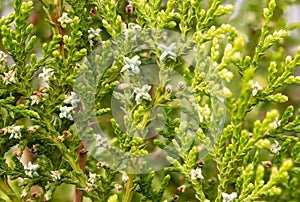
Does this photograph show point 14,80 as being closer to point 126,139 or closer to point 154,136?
point 126,139

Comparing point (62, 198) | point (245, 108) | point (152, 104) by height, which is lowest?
point (62, 198)

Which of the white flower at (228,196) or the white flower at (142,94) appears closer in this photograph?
the white flower at (228,196)

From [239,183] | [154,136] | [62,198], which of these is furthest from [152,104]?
[62,198]

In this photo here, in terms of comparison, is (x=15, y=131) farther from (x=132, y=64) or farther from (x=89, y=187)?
(x=132, y=64)

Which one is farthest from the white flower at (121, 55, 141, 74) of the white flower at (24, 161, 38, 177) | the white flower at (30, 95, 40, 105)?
the white flower at (24, 161, 38, 177)

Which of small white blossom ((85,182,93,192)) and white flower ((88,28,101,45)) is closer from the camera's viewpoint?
small white blossom ((85,182,93,192))

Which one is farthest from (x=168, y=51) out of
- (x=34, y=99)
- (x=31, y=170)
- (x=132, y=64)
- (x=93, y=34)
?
(x=31, y=170)

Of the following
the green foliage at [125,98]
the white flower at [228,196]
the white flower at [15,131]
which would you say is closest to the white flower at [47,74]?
the green foliage at [125,98]

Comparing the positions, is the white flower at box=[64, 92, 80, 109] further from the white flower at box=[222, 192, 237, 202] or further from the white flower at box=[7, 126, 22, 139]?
the white flower at box=[222, 192, 237, 202]

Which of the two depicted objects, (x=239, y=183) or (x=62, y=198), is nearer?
(x=239, y=183)

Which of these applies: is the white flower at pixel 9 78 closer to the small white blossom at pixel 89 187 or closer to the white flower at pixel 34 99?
the white flower at pixel 34 99

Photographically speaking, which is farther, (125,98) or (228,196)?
(125,98)
